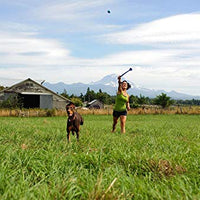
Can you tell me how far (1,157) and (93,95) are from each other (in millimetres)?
115417

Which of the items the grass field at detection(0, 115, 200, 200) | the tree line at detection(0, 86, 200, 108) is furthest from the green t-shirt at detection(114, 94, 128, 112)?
the tree line at detection(0, 86, 200, 108)

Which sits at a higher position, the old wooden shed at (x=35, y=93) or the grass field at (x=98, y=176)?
the old wooden shed at (x=35, y=93)

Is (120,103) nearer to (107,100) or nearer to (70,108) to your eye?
(70,108)

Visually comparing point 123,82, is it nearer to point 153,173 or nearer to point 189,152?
point 189,152

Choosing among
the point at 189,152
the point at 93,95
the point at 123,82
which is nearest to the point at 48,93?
the point at 123,82

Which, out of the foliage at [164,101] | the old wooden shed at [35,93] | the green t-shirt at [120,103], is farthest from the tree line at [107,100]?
the green t-shirt at [120,103]

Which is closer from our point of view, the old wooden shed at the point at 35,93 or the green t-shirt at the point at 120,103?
the green t-shirt at the point at 120,103

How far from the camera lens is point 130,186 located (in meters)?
3.02

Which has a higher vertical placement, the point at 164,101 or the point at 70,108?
the point at 70,108

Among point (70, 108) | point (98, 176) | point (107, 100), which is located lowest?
point (98, 176)

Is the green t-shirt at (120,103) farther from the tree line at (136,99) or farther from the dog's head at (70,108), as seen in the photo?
the tree line at (136,99)

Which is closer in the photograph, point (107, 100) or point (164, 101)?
point (164, 101)

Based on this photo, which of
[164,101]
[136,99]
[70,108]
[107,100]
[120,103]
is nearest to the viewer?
[70,108]

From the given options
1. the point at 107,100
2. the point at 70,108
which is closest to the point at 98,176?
the point at 70,108
